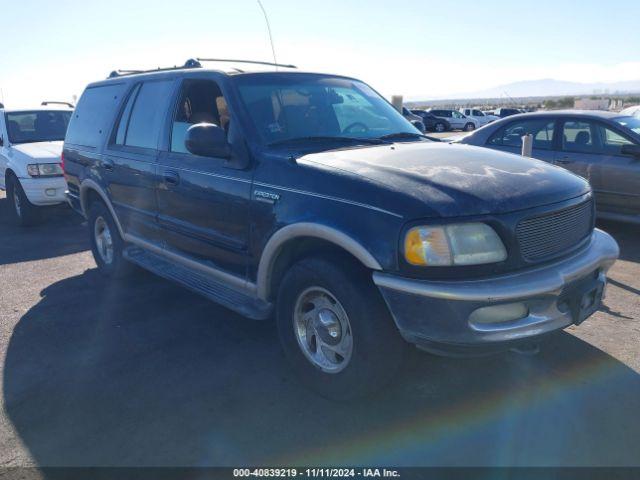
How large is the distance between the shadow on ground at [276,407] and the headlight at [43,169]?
4498 millimetres

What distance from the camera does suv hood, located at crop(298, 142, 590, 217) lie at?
8.68ft

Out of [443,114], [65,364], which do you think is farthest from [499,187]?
[443,114]

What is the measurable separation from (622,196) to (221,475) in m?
5.86

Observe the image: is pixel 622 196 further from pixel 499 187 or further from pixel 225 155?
pixel 225 155

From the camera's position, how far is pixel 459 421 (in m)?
2.98

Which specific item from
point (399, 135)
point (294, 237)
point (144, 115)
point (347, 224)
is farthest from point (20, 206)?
point (347, 224)

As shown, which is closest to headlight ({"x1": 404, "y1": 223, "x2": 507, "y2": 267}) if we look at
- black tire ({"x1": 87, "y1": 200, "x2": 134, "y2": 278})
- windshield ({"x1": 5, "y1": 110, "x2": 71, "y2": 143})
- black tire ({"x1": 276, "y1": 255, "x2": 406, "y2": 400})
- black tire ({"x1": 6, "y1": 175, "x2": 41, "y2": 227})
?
black tire ({"x1": 276, "y1": 255, "x2": 406, "y2": 400})

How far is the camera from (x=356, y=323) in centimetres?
279

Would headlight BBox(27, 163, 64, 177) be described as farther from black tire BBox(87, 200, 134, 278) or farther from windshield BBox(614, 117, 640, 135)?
windshield BBox(614, 117, 640, 135)

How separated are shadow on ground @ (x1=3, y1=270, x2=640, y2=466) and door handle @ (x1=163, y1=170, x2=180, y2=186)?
1203mm

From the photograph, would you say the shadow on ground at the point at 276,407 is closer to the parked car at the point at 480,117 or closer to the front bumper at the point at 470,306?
the front bumper at the point at 470,306

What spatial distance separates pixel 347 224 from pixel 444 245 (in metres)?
0.51

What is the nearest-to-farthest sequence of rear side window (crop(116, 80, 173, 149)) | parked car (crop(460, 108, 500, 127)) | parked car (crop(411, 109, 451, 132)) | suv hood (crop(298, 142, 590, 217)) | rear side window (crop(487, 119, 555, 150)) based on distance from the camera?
suv hood (crop(298, 142, 590, 217))
rear side window (crop(116, 80, 173, 149))
rear side window (crop(487, 119, 555, 150))
parked car (crop(411, 109, 451, 132))
parked car (crop(460, 108, 500, 127))

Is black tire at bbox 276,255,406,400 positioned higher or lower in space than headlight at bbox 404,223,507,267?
lower
